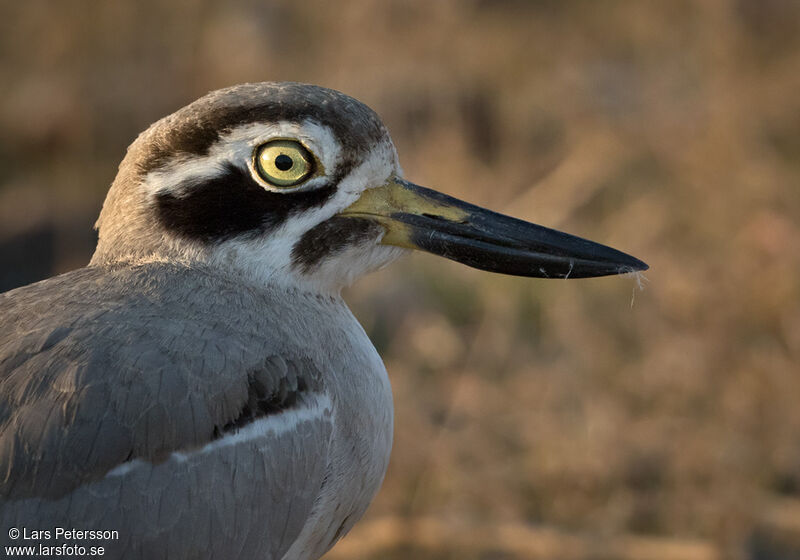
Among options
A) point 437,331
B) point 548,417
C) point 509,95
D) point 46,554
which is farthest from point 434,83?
point 46,554

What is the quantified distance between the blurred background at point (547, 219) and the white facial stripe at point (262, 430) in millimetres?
1097

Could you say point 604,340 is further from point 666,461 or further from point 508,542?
point 508,542

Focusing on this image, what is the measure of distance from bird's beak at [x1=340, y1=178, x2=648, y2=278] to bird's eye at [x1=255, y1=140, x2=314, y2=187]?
0.74 ft

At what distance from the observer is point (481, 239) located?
2.84 m

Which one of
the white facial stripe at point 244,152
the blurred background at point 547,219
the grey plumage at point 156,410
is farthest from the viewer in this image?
the blurred background at point 547,219

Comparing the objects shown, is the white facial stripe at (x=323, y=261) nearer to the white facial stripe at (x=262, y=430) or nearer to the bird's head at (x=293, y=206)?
the bird's head at (x=293, y=206)

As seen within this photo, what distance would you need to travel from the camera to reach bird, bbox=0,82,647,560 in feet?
7.63

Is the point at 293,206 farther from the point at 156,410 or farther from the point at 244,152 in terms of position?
the point at 156,410

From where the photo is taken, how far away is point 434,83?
723 centimetres

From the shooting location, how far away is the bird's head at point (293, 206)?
262cm

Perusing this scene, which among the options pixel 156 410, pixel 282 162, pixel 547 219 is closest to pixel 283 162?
pixel 282 162

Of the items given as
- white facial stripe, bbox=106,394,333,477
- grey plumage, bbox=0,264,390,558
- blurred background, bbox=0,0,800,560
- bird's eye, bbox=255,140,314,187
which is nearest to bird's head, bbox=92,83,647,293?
bird's eye, bbox=255,140,314,187

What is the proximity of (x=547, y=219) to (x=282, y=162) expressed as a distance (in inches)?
137

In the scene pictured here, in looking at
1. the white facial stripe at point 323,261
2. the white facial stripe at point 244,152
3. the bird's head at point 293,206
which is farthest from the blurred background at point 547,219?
the white facial stripe at point 244,152
